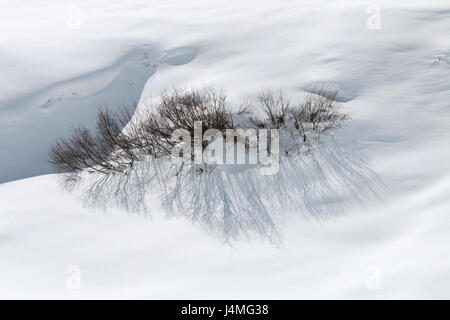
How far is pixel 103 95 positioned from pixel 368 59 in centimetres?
1163

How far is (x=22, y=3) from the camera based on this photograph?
25.5 metres

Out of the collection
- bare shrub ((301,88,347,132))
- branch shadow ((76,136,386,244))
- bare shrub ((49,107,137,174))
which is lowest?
branch shadow ((76,136,386,244))

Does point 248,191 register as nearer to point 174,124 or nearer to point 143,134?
point 174,124

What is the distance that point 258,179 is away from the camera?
1012 cm

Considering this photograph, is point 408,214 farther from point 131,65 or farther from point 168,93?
point 131,65

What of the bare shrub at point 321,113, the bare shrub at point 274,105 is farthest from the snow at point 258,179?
the bare shrub at point 274,105

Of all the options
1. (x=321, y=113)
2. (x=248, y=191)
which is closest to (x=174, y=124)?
(x=248, y=191)

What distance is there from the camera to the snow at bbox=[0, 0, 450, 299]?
7902mm

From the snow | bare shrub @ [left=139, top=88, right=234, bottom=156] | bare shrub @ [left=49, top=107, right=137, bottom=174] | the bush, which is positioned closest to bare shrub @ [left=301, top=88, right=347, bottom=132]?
the bush

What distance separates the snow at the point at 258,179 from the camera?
7.90 m

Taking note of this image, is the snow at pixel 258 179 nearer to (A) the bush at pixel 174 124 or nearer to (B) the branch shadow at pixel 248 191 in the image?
(B) the branch shadow at pixel 248 191

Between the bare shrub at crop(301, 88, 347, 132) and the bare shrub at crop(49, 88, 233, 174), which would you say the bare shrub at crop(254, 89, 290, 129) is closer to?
the bare shrub at crop(301, 88, 347, 132)

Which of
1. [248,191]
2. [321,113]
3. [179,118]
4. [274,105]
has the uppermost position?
[274,105]

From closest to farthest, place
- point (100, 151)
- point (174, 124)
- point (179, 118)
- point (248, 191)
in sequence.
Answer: point (248, 191) < point (179, 118) < point (174, 124) < point (100, 151)
